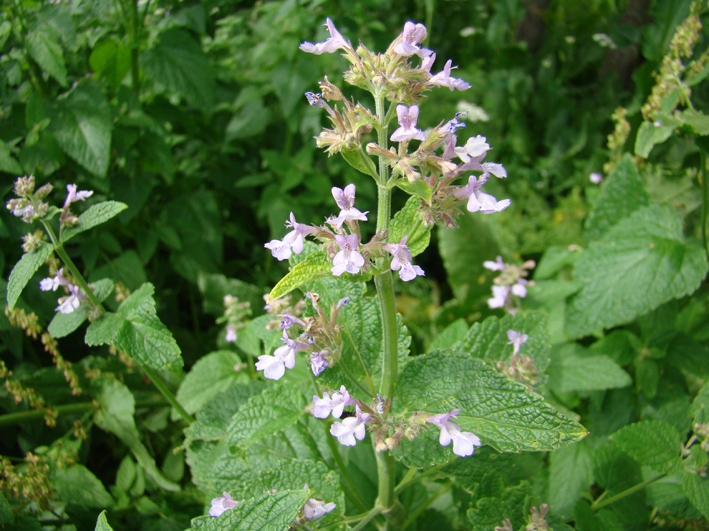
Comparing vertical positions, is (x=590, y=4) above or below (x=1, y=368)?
above

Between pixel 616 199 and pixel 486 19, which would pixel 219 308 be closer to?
pixel 616 199

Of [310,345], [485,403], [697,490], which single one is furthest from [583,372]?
[310,345]

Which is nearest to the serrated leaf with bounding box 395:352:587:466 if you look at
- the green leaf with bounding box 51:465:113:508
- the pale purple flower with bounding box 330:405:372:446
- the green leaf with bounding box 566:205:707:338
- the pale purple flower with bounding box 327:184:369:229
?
the pale purple flower with bounding box 330:405:372:446

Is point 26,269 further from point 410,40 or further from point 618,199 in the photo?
point 618,199

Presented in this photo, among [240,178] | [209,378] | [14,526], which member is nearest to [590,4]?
[240,178]

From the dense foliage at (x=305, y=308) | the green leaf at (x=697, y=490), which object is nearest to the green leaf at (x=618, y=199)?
the dense foliage at (x=305, y=308)

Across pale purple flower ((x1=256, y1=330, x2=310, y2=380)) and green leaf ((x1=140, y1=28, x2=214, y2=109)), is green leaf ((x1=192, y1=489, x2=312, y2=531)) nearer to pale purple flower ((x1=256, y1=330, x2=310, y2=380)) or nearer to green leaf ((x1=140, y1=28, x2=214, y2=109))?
pale purple flower ((x1=256, y1=330, x2=310, y2=380))
